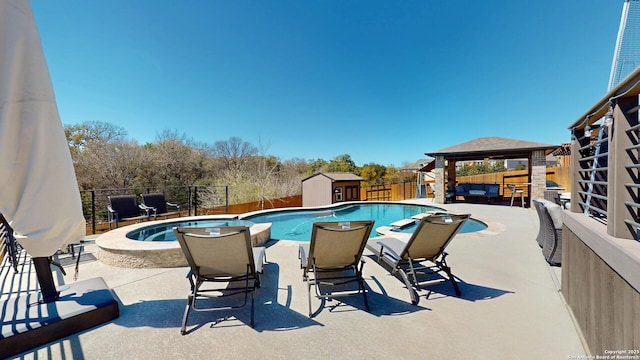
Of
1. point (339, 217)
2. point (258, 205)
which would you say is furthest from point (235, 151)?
point (339, 217)

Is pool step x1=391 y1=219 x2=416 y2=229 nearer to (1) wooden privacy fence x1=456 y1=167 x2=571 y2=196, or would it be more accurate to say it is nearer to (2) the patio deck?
(2) the patio deck

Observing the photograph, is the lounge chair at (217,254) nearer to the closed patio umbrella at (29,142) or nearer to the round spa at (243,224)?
the closed patio umbrella at (29,142)

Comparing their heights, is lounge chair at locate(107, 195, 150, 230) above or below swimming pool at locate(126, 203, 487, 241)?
above

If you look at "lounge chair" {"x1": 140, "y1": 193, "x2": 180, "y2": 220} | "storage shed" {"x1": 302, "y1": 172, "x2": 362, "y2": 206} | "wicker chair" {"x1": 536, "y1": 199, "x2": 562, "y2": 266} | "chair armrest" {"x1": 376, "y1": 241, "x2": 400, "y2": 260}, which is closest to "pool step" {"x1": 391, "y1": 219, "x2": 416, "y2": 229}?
"wicker chair" {"x1": 536, "y1": 199, "x2": 562, "y2": 266}

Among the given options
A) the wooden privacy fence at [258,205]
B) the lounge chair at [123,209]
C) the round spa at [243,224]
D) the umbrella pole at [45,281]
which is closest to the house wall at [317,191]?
the wooden privacy fence at [258,205]

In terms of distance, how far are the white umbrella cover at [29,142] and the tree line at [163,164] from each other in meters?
12.3

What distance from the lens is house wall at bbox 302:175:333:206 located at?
49.0 feet

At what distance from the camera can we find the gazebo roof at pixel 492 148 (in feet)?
33.5

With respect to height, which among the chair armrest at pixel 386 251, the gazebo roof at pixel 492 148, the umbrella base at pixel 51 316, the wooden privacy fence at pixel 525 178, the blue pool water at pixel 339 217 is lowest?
the blue pool water at pixel 339 217

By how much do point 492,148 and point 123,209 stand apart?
47.7 ft

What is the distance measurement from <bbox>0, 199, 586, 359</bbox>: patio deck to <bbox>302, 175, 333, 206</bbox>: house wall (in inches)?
441

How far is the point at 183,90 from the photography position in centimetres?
1332

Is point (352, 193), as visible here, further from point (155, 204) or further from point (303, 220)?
point (155, 204)

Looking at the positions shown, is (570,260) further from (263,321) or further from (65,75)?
(65,75)
